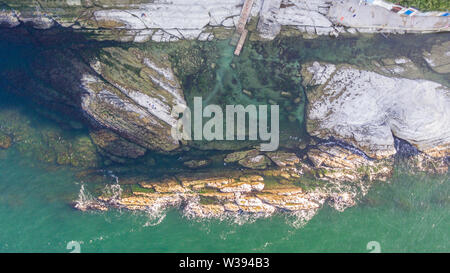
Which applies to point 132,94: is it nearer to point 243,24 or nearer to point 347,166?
point 243,24

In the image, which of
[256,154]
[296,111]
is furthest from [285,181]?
[296,111]

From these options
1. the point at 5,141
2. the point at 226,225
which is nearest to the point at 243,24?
the point at 226,225

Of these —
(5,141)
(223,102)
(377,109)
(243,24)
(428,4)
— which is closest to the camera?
(428,4)

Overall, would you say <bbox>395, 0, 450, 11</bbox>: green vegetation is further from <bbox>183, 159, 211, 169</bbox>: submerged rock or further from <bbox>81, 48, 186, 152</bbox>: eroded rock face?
<bbox>183, 159, 211, 169</bbox>: submerged rock

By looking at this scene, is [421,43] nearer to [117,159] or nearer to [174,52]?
[174,52]

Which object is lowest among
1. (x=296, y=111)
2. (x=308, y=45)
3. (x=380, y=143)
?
(x=380, y=143)

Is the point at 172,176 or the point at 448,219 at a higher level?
the point at 172,176
